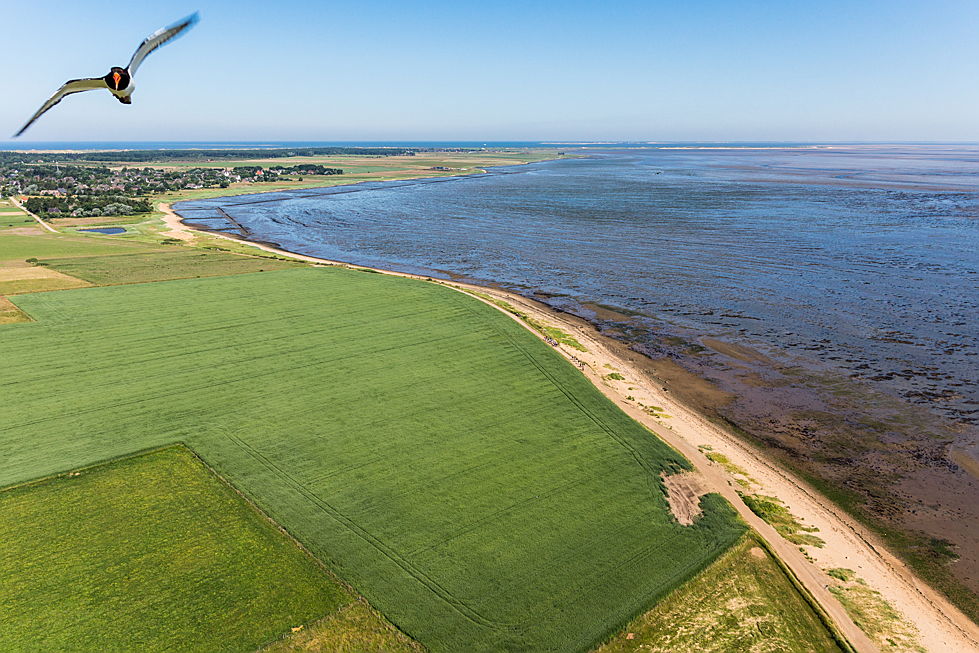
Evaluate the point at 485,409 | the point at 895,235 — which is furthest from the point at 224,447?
the point at 895,235

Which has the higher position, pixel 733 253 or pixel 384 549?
pixel 733 253

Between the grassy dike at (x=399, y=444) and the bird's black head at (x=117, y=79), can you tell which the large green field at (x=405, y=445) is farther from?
the bird's black head at (x=117, y=79)

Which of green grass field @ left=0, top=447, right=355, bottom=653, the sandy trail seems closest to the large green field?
green grass field @ left=0, top=447, right=355, bottom=653

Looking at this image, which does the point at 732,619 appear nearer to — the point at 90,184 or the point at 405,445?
the point at 405,445

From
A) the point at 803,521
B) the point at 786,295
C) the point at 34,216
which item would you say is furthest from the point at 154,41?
the point at 34,216

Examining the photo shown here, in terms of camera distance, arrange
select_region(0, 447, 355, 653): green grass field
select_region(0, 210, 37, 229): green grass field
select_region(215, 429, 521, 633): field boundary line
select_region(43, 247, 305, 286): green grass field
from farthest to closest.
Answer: select_region(0, 210, 37, 229): green grass field < select_region(43, 247, 305, 286): green grass field < select_region(215, 429, 521, 633): field boundary line < select_region(0, 447, 355, 653): green grass field

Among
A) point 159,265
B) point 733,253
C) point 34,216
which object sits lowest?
point 733,253

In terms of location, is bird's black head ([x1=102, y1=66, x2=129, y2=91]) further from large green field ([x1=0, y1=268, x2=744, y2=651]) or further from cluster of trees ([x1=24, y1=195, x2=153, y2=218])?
cluster of trees ([x1=24, y1=195, x2=153, y2=218])
